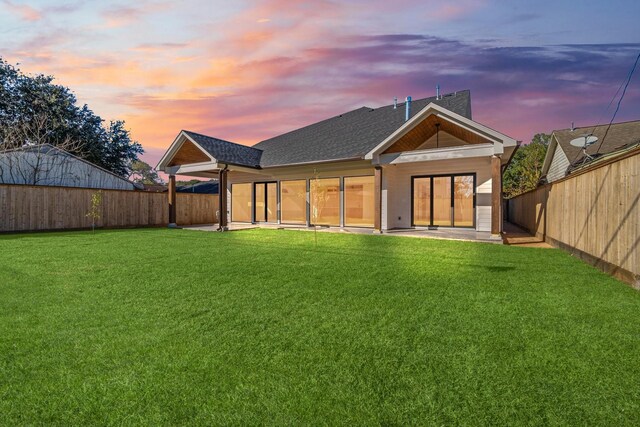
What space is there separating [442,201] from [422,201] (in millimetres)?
779

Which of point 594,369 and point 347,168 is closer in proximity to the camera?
point 594,369

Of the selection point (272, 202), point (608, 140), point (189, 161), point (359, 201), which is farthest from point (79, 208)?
point (608, 140)

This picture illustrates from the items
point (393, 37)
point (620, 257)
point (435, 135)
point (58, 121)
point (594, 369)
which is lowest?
point (594, 369)

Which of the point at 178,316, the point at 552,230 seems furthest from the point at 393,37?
the point at 178,316

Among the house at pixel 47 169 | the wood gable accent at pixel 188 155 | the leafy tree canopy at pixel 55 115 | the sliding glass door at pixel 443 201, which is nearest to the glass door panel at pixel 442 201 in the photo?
the sliding glass door at pixel 443 201

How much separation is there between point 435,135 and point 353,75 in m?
4.09

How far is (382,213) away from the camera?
41.4 feet

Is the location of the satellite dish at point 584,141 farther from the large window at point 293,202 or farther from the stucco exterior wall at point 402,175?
the large window at point 293,202

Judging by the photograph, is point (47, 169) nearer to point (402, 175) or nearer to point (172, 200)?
point (172, 200)

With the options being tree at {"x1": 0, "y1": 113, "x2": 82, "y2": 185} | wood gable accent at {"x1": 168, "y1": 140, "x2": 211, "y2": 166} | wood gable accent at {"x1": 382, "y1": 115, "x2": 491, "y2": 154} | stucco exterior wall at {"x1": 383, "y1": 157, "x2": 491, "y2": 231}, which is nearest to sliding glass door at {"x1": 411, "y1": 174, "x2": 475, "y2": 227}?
stucco exterior wall at {"x1": 383, "y1": 157, "x2": 491, "y2": 231}

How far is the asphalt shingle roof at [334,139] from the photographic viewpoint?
1433 centimetres

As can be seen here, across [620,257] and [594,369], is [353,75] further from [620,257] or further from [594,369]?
[594,369]

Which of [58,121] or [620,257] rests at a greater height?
[58,121]

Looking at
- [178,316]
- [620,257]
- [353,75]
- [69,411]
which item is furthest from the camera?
[353,75]
